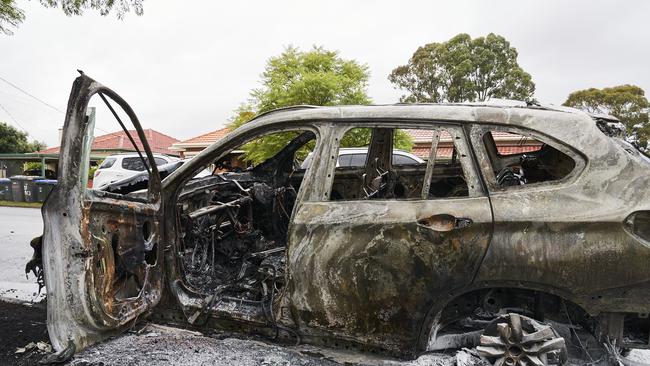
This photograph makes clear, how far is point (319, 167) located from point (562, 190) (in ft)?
4.59

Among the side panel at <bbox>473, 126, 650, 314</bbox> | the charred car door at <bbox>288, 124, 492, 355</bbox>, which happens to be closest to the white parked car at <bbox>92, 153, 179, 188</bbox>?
the charred car door at <bbox>288, 124, 492, 355</bbox>

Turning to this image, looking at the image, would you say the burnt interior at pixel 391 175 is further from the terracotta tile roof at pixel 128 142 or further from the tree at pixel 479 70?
the terracotta tile roof at pixel 128 142

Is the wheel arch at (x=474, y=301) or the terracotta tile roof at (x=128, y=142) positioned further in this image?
the terracotta tile roof at (x=128, y=142)

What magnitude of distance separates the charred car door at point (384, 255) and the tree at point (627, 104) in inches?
1086

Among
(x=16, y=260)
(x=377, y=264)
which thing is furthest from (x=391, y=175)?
(x=16, y=260)

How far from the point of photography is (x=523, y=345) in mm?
2336

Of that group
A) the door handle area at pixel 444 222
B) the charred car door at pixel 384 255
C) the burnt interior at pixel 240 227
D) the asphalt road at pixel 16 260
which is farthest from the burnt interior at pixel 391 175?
the asphalt road at pixel 16 260

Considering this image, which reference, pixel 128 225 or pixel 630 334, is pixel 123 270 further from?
pixel 630 334

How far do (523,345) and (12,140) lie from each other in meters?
52.6

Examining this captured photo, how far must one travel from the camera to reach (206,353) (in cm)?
317

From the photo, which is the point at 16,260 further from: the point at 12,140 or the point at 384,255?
the point at 12,140

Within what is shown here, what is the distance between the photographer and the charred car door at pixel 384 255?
2.48 meters

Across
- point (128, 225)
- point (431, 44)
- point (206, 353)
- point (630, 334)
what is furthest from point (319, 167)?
point (431, 44)

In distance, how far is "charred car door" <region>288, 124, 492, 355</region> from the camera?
8.14 ft
